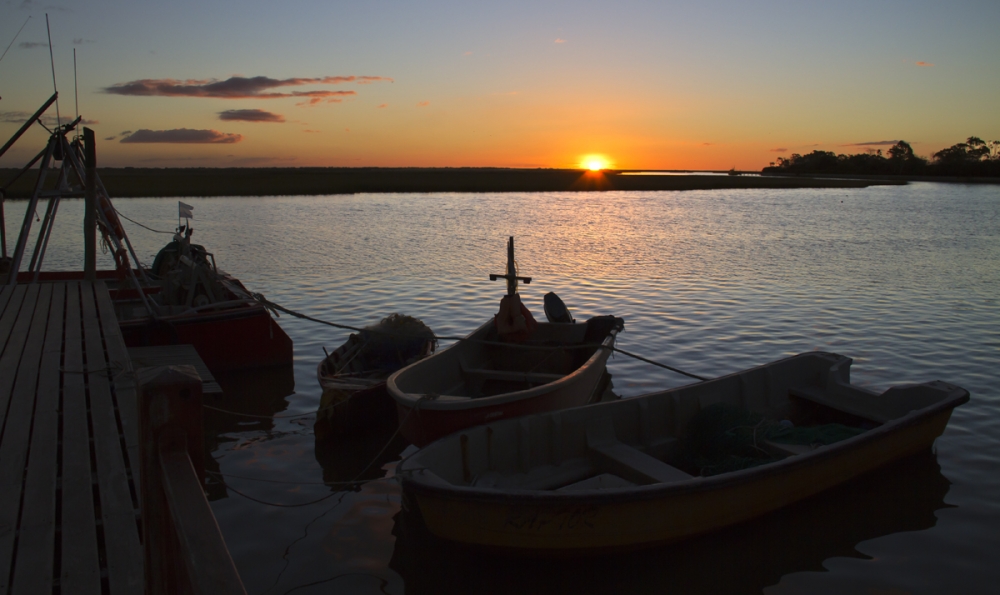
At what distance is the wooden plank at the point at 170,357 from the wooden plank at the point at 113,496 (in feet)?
6.88

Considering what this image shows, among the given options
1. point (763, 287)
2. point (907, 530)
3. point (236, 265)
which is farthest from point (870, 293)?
point (236, 265)

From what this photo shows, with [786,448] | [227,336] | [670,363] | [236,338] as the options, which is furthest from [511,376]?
[227,336]

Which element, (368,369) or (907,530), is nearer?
(907,530)

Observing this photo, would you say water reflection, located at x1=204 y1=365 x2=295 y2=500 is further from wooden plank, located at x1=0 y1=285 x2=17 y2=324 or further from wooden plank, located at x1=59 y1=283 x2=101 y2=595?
wooden plank, located at x1=0 y1=285 x2=17 y2=324

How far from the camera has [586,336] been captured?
37.2 ft

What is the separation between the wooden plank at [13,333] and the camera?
21.5ft

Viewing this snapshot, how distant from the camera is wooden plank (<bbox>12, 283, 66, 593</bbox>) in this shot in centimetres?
354

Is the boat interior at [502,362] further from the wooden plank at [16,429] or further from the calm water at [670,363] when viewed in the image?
the wooden plank at [16,429]

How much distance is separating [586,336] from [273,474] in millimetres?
5535

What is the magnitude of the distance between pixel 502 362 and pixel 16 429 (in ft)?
21.2

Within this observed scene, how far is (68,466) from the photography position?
4.80 m

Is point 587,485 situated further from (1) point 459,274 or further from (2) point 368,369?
(1) point 459,274

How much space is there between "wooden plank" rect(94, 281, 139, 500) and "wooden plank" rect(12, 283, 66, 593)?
0.47 metres

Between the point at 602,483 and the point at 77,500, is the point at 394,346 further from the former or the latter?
the point at 77,500
